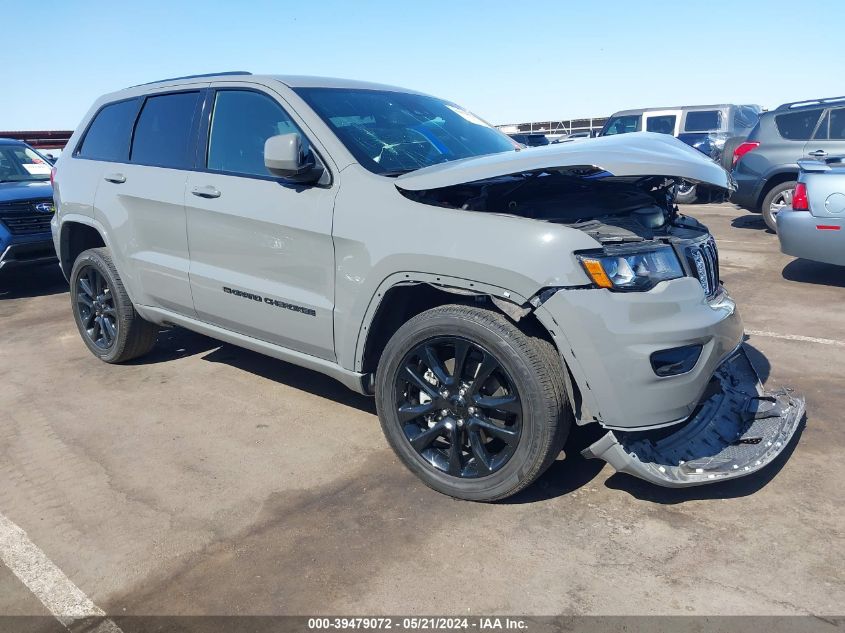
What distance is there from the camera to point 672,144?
126 inches

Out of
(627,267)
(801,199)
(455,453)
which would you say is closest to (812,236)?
(801,199)

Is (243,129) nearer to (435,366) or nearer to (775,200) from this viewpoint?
→ (435,366)

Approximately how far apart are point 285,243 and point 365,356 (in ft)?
2.38

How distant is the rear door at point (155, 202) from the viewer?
409cm

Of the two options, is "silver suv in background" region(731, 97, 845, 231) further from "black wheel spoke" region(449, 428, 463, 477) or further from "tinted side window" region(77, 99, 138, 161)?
"tinted side window" region(77, 99, 138, 161)

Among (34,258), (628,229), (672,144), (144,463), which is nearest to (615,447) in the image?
(628,229)

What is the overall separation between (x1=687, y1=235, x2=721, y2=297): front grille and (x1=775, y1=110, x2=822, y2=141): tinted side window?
748 centimetres

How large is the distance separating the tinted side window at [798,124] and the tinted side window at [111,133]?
8646 mm

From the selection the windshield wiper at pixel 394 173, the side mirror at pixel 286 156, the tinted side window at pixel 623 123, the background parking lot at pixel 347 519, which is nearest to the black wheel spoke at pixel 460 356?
the background parking lot at pixel 347 519

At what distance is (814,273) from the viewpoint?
7.27 m

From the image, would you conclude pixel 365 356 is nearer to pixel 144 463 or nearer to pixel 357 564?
pixel 357 564

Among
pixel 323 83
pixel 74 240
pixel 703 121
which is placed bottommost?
pixel 74 240

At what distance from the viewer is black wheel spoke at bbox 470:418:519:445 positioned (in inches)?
113

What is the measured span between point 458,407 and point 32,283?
7.42m
